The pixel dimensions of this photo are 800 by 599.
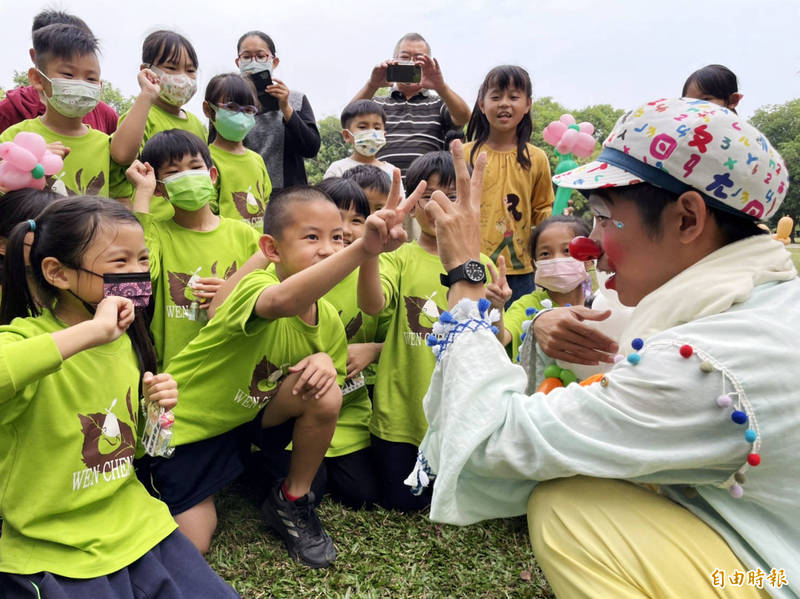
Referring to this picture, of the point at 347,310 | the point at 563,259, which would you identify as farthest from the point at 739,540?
the point at 347,310

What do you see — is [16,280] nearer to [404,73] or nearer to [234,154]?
[234,154]

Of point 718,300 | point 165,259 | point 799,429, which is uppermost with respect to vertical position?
point 718,300

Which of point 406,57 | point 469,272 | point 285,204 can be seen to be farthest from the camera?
point 406,57

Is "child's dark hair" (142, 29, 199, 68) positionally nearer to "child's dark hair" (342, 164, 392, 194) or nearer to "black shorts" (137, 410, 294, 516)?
"child's dark hair" (342, 164, 392, 194)

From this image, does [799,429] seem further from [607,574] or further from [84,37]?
[84,37]

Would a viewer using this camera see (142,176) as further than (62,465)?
Yes

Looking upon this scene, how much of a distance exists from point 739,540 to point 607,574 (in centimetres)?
34

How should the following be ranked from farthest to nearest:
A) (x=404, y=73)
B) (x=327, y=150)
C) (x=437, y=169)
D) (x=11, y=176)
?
(x=327, y=150) < (x=404, y=73) < (x=437, y=169) < (x=11, y=176)

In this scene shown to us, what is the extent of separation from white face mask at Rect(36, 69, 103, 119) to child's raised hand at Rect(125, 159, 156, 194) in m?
0.51

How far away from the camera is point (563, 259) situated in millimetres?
3439

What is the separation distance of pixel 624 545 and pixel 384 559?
134 cm

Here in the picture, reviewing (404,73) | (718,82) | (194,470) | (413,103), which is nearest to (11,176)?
(194,470)

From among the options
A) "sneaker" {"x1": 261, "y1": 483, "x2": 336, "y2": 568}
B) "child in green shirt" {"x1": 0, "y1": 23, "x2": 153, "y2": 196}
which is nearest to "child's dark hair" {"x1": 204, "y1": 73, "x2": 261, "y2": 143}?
"child in green shirt" {"x1": 0, "y1": 23, "x2": 153, "y2": 196}

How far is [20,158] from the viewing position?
292 cm
